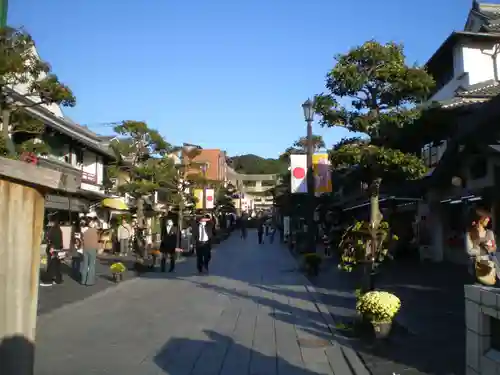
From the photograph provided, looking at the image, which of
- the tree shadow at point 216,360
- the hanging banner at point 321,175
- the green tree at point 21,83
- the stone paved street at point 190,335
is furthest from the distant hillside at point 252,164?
the tree shadow at point 216,360

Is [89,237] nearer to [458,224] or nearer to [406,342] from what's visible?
[406,342]

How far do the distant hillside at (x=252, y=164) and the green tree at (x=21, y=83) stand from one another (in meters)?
96.4

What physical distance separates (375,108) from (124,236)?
2264cm

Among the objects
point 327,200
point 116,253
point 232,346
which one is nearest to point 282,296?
point 232,346

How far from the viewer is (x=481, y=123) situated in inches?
514

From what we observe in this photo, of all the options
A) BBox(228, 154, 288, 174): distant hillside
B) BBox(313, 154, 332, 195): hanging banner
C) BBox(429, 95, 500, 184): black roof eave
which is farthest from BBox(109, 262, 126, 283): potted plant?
BBox(228, 154, 288, 174): distant hillside

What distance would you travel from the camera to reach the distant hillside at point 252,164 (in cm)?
11212

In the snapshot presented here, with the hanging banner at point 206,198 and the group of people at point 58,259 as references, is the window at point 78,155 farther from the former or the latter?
the group of people at point 58,259

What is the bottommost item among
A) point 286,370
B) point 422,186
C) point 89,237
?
point 286,370

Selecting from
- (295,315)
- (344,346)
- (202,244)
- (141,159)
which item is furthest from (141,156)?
(344,346)

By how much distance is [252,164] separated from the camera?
116 meters

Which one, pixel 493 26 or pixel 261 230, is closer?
pixel 493 26

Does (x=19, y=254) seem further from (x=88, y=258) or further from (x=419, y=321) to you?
(x=88, y=258)

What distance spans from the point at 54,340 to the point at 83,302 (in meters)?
3.91
